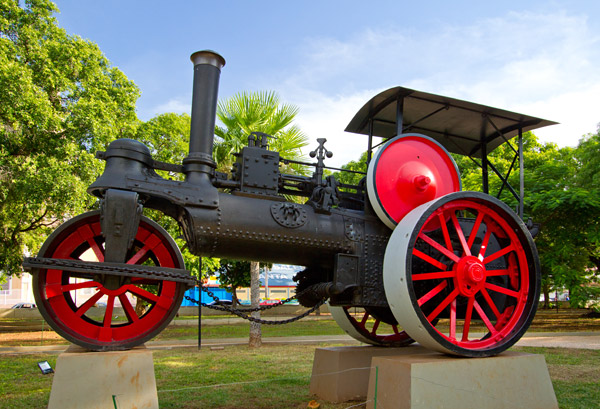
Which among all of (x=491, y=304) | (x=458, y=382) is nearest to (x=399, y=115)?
(x=491, y=304)

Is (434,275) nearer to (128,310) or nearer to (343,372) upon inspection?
(343,372)

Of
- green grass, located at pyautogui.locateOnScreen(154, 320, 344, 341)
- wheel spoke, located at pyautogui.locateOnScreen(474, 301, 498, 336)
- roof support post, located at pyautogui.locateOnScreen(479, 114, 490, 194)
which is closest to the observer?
wheel spoke, located at pyautogui.locateOnScreen(474, 301, 498, 336)

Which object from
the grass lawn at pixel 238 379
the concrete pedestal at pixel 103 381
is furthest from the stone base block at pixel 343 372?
the concrete pedestal at pixel 103 381

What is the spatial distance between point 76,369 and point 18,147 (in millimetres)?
10803

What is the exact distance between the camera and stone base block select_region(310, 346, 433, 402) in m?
5.33

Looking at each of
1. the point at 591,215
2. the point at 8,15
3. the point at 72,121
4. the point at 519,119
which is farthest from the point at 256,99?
the point at 591,215

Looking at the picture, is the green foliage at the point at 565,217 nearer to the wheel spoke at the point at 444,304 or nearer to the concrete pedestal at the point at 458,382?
the concrete pedestal at the point at 458,382

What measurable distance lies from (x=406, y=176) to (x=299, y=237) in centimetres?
140

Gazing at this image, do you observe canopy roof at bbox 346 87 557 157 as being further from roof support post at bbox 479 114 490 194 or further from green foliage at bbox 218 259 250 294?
green foliage at bbox 218 259 250 294

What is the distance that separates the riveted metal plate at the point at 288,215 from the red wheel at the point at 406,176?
2.74 ft

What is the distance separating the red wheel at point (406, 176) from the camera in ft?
16.1

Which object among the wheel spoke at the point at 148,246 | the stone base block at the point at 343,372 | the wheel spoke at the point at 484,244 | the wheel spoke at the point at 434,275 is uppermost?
the wheel spoke at the point at 484,244

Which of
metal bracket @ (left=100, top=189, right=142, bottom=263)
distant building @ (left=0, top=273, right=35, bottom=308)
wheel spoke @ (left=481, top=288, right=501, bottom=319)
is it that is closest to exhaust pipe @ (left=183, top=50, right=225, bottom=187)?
metal bracket @ (left=100, top=189, right=142, bottom=263)

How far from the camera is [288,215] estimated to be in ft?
15.1
